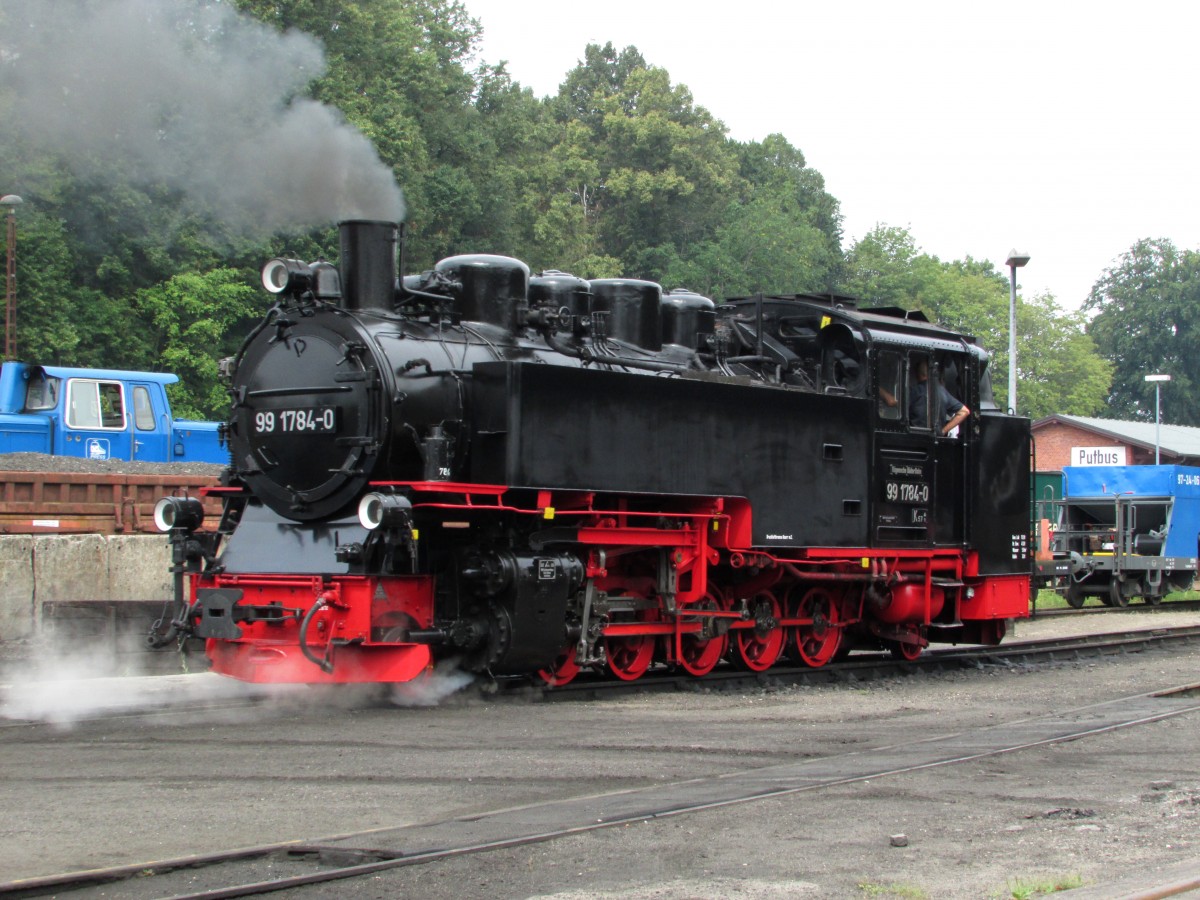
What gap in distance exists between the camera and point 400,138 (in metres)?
27.1

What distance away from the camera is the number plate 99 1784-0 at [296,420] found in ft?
33.9

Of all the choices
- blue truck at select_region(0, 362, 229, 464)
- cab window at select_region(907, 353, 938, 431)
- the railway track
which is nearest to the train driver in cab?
cab window at select_region(907, 353, 938, 431)

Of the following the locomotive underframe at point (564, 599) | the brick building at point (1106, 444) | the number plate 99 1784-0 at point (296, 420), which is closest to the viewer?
the locomotive underframe at point (564, 599)

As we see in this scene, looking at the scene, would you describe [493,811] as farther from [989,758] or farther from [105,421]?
[105,421]

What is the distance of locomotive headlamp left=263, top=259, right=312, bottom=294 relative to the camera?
10.7 m

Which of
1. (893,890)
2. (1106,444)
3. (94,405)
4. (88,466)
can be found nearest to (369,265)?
(893,890)

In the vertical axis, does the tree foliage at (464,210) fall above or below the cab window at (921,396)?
above

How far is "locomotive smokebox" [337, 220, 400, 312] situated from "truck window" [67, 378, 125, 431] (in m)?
9.98

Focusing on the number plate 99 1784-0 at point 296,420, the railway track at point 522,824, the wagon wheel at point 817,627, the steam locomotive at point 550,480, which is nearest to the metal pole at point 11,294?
the steam locomotive at point 550,480

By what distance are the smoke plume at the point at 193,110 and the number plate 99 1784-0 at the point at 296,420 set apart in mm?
2669

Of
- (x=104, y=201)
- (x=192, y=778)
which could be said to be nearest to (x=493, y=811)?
(x=192, y=778)

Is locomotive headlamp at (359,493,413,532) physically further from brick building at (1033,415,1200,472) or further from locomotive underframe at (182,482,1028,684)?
brick building at (1033,415,1200,472)

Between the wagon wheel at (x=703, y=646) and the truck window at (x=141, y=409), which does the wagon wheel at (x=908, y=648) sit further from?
the truck window at (x=141, y=409)

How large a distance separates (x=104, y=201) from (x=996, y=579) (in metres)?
15.0
